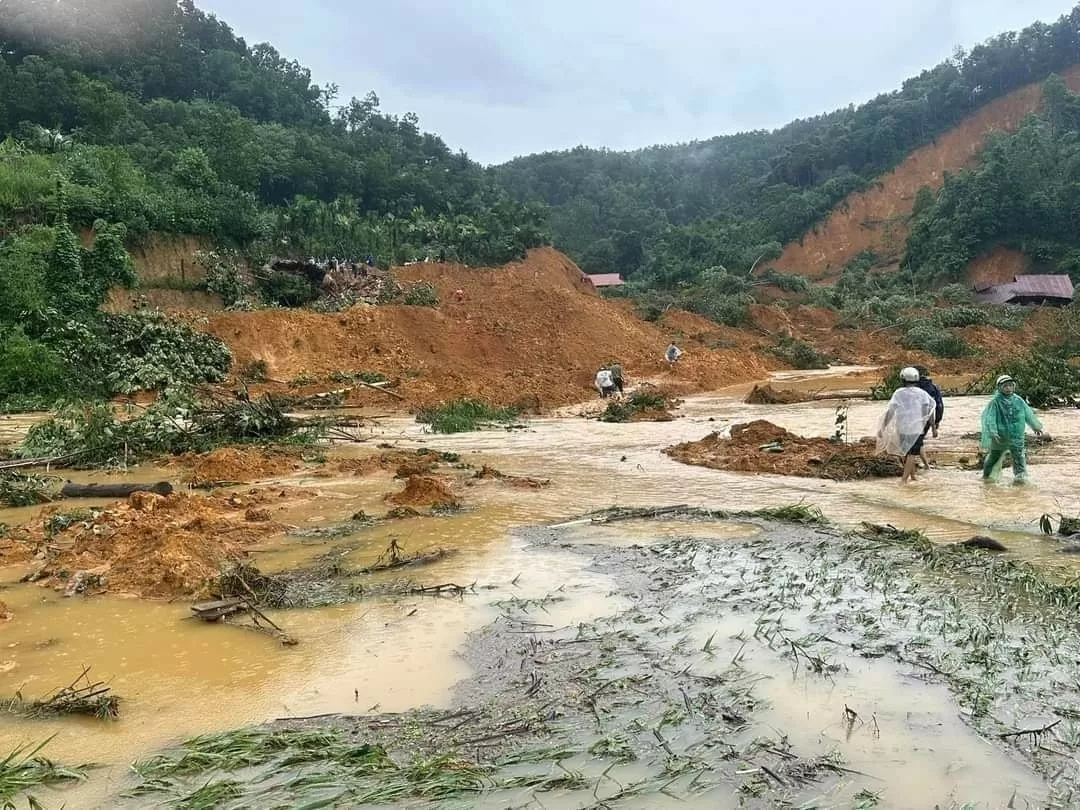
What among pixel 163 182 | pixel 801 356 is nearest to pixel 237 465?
pixel 801 356

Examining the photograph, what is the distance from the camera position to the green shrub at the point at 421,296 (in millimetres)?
30897

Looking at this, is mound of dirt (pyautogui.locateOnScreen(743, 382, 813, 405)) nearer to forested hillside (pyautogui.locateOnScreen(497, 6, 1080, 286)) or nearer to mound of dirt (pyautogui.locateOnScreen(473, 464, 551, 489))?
mound of dirt (pyautogui.locateOnScreen(473, 464, 551, 489))

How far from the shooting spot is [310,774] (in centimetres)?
333

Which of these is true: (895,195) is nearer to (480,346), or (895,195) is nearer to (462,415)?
(480,346)

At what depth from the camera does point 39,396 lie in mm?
20172

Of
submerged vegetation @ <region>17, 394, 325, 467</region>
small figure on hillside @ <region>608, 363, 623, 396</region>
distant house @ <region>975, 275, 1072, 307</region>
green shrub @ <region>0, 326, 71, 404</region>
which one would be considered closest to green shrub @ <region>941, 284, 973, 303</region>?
distant house @ <region>975, 275, 1072, 307</region>

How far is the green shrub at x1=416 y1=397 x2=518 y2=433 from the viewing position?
55.1ft

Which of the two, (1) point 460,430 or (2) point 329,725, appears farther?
(1) point 460,430

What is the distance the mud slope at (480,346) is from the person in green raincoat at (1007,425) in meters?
13.2

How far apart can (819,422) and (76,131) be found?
47.5 m

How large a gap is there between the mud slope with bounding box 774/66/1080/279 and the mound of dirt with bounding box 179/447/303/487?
62.4 meters

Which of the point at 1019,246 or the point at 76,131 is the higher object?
the point at 76,131

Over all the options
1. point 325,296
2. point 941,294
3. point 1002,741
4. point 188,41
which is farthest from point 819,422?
A: point 188,41

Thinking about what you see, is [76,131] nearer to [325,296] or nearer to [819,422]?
[325,296]
